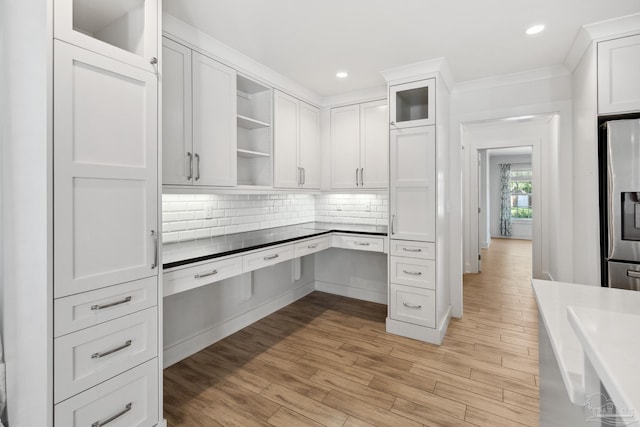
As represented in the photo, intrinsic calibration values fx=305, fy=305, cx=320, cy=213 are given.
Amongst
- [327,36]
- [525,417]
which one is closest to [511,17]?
[327,36]

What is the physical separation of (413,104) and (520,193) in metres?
8.71

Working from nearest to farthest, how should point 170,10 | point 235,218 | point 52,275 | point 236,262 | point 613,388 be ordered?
point 613,388 < point 52,275 < point 170,10 < point 236,262 < point 235,218

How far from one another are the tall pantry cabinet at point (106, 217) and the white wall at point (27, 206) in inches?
1.4

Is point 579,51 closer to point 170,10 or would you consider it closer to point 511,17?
point 511,17

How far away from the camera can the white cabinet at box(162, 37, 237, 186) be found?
2.17 metres

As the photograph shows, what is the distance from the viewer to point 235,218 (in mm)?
3158

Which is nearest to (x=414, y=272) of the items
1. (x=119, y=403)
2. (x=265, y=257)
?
(x=265, y=257)

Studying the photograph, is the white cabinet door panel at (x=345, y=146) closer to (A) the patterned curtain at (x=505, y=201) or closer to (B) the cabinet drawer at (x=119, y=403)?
(B) the cabinet drawer at (x=119, y=403)

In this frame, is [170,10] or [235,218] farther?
[235,218]

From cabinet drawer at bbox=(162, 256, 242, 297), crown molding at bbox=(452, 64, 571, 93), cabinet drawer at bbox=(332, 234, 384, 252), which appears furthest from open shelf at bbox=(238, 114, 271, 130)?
crown molding at bbox=(452, 64, 571, 93)

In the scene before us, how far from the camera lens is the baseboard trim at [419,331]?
2861mm

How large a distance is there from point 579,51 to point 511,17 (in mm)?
899

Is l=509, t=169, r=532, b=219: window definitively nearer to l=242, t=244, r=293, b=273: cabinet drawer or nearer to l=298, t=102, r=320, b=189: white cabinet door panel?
l=298, t=102, r=320, b=189: white cabinet door panel

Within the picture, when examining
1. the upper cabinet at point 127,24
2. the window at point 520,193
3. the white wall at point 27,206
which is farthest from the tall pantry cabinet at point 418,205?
the window at point 520,193
